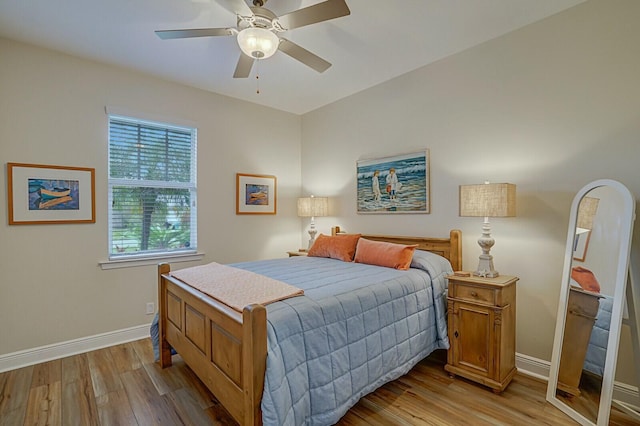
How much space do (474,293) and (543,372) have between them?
838mm

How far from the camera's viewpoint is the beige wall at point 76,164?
2588 mm

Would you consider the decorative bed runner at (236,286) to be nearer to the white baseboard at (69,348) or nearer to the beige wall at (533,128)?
the white baseboard at (69,348)

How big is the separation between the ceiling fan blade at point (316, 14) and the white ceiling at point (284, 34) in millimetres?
363

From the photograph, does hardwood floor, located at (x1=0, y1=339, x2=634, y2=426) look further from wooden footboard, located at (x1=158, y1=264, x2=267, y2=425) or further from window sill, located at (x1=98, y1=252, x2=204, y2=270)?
window sill, located at (x1=98, y1=252, x2=204, y2=270)

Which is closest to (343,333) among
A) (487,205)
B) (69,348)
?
(487,205)

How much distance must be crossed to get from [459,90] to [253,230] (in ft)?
9.41

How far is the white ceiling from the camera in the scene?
218 cm

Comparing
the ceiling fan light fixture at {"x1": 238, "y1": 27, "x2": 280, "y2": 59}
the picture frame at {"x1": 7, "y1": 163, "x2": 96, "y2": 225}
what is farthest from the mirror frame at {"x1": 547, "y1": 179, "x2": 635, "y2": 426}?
the picture frame at {"x1": 7, "y1": 163, "x2": 96, "y2": 225}

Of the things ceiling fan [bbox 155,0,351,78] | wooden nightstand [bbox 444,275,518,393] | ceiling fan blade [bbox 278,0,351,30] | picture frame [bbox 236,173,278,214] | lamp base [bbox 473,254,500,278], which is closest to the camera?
ceiling fan blade [bbox 278,0,351,30]

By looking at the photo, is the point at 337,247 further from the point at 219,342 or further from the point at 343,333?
the point at 219,342

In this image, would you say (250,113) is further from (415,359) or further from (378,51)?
(415,359)

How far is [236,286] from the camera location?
1980 mm

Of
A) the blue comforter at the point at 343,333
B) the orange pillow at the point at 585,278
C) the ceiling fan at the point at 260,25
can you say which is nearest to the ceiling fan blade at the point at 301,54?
the ceiling fan at the point at 260,25

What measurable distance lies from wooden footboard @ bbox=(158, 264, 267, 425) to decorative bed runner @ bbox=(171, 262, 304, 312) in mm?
47
